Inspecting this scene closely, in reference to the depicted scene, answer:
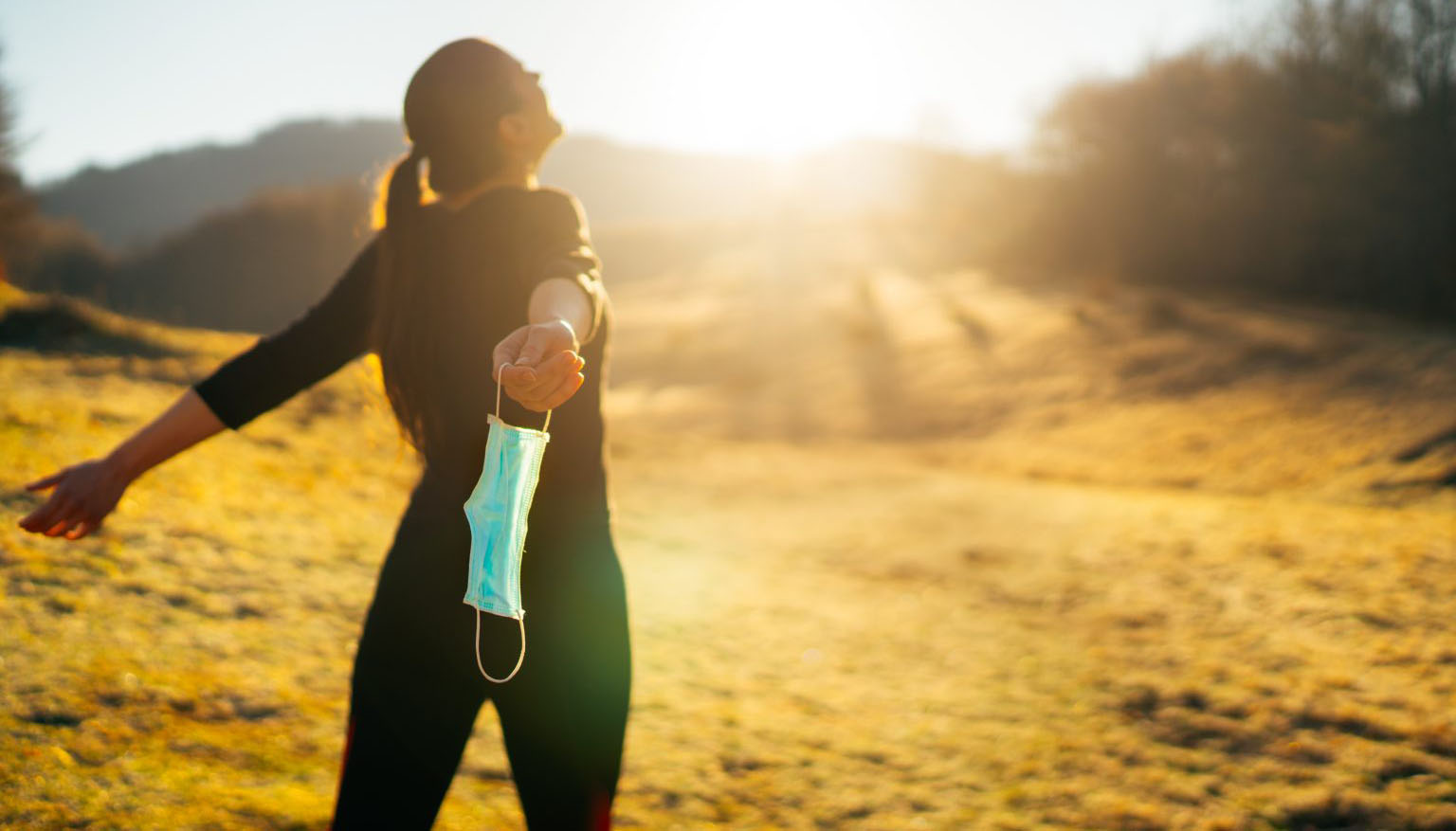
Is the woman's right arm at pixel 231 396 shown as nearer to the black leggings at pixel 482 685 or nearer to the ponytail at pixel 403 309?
the ponytail at pixel 403 309

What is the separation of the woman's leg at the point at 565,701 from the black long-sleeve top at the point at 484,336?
13 centimetres

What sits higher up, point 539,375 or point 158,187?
point 158,187

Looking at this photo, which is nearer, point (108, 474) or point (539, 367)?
point (539, 367)

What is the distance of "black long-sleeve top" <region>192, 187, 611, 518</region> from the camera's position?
155 cm

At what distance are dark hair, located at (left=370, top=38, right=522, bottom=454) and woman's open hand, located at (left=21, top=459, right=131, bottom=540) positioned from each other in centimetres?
46

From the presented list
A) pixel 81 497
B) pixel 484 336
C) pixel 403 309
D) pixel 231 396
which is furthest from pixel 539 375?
pixel 81 497

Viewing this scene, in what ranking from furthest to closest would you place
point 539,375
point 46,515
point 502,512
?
point 46,515
point 502,512
point 539,375

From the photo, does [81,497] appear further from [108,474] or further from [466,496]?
[466,496]

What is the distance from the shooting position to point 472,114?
1.54 m

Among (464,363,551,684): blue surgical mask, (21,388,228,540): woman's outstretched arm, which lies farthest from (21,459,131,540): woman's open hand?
(464,363,551,684): blue surgical mask

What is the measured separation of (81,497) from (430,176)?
0.78 m

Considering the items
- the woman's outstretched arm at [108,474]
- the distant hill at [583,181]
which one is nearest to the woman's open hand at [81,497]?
the woman's outstretched arm at [108,474]

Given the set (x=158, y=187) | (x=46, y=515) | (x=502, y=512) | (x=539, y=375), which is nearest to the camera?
(x=539, y=375)

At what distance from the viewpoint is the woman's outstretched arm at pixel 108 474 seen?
58.1 inches
